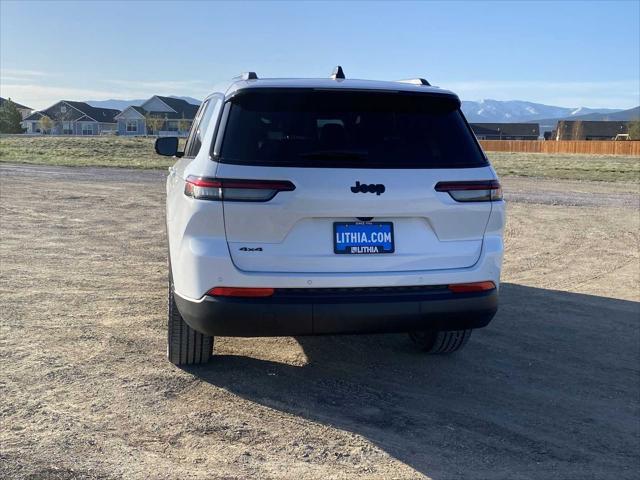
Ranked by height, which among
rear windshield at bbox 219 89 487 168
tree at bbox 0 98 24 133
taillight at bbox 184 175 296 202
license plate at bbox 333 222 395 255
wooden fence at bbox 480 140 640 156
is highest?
tree at bbox 0 98 24 133

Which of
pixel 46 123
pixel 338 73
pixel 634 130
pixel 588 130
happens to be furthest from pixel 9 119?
pixel 588 130

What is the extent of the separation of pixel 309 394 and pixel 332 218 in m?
1.34

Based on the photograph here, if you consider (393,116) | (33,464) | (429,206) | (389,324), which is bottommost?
(33,464)

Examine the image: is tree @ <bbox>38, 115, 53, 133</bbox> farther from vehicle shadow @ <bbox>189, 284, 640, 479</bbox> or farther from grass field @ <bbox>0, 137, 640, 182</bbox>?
vehicle shadow @ <bbox>189, 284, 640, 479</bbox>

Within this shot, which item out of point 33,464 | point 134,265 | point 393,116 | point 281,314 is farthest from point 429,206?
point 134,265

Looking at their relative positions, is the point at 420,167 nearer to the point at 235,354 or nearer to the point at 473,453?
the point at 473,453

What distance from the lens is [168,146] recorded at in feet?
20.1

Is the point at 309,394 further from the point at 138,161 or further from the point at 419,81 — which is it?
the point at 138,161

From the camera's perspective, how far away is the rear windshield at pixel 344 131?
371 cm

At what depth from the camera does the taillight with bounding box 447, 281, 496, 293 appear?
3.91m

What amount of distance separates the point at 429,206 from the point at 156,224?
882cm

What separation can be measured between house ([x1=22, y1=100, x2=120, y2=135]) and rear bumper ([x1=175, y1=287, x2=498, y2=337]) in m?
104

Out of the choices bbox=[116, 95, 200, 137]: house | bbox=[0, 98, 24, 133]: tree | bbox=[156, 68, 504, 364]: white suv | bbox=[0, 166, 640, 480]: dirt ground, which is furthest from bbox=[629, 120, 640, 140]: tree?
bbox=[156, 68, 504, 364]: white suv

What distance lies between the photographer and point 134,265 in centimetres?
813
